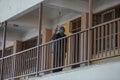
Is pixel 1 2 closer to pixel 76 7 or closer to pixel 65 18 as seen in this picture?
pixel 65 18

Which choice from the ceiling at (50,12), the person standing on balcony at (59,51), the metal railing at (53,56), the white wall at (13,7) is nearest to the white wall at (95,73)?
the metal railing at (53,56)

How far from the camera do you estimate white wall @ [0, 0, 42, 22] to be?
1599 centimetres

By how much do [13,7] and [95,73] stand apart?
295 inches

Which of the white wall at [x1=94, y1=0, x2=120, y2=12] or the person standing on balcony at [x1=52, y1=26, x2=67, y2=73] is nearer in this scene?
the person standing on balcony at [x1=52, y1=26, x2=67, y2=73]

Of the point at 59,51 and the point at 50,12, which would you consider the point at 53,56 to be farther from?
the point at 50,12

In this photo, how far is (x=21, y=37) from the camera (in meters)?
21.2

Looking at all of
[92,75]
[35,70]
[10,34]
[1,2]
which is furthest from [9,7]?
[92,75]

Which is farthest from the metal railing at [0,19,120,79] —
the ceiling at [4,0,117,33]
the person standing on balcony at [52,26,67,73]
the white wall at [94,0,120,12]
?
the ceiling at [4,0,117,33]

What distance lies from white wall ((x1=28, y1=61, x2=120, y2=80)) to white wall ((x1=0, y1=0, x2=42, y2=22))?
3971mm

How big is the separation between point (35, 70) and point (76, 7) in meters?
3.10

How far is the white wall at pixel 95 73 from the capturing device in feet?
34.3

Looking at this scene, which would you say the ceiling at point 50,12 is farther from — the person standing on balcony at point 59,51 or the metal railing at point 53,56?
the person standing on balcony at point 59,51

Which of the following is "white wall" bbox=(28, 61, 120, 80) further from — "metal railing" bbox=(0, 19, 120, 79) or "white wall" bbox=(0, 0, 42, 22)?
"white wall" bbox=(0, 0, 42, 22)

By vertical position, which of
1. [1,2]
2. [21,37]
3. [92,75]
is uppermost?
[1,2]
